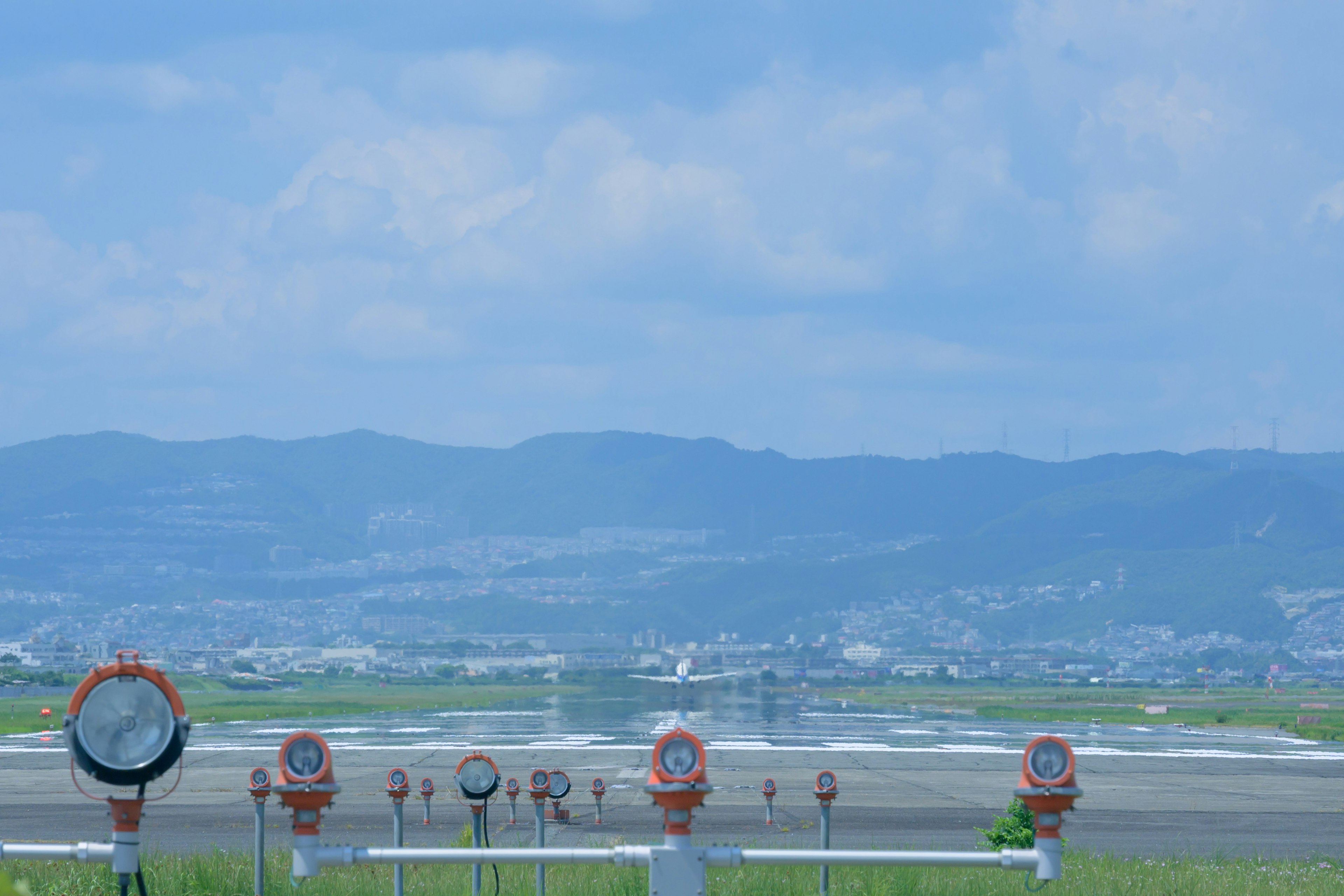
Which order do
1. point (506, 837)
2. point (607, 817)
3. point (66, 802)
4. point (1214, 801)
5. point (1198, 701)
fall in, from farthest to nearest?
1. point (1198, 701)
2. point (1214, 801)
3. point (66, 802)
4. point (607, 817)
5. point (506, 837)

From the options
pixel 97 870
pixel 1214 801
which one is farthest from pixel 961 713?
pixel 97 870

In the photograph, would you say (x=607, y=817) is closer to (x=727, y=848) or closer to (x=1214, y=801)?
(x=1214, y=801)

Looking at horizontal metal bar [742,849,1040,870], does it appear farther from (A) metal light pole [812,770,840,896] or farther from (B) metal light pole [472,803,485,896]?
(B) metal light pole [472,803,485,896]

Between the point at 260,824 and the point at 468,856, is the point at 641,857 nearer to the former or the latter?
the point at 468,856

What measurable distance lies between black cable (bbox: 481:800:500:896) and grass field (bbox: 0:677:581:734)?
4193 cm

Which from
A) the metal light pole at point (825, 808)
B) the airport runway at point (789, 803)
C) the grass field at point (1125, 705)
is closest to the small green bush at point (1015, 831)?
the metal light pole at point (825, 808)

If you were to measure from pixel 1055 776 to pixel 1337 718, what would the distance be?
10603 cm

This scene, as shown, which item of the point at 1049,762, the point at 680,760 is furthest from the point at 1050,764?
the point at 680,760

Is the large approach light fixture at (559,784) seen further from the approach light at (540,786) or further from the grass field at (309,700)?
the grass field at (309,700)

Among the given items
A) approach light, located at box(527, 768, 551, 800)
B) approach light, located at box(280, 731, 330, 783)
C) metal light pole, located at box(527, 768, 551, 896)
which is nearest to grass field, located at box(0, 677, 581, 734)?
approach light, located at box(527, 768, 551, 800)

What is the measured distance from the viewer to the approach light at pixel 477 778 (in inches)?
605

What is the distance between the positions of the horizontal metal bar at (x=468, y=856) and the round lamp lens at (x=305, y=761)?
541 millimetres

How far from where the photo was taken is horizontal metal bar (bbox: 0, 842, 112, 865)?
852cm

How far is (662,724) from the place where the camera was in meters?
72.6
